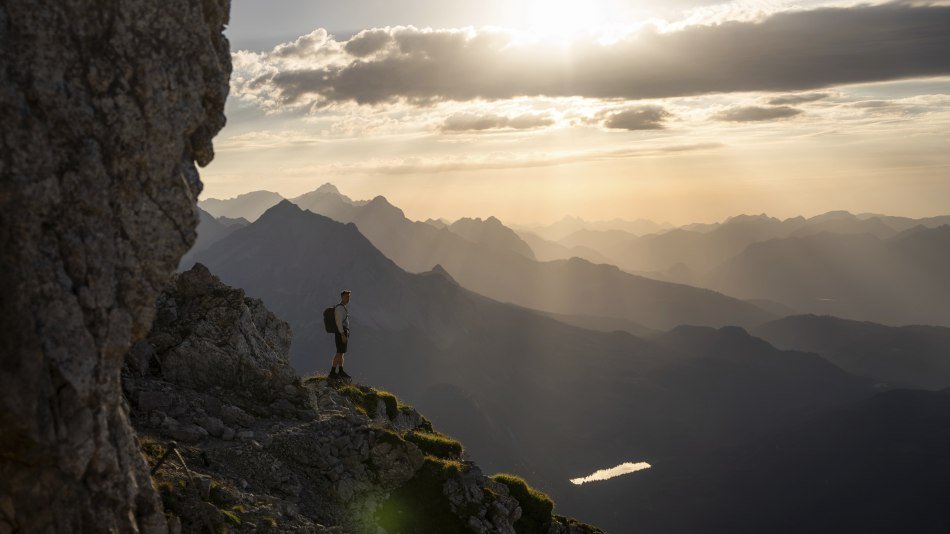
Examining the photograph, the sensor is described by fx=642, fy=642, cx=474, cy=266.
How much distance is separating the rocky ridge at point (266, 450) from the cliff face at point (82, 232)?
4459 millimetres

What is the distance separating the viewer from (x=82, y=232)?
1305 centimetres

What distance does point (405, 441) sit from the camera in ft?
82.9

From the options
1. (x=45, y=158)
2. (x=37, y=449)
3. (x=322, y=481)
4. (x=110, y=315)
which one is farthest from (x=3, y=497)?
(x=322, y=481)

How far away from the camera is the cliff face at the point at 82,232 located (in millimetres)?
11928

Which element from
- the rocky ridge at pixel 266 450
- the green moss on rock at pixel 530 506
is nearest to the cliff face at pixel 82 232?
the rocky ridge at pixel 266 450

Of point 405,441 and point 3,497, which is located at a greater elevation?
point 3,497

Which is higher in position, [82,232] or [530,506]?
[82,232]

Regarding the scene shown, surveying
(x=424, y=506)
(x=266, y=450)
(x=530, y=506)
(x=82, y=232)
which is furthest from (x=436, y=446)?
(x=82, y=232)

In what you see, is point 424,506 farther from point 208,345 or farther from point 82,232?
point 82,232

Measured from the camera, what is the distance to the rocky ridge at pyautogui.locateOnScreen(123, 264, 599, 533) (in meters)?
19.2

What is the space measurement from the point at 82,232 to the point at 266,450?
11.7 meters

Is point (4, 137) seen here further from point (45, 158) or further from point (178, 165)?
point (178, 165)

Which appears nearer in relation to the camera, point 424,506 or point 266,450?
point 266,450

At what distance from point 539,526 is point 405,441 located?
7768 millimetres
